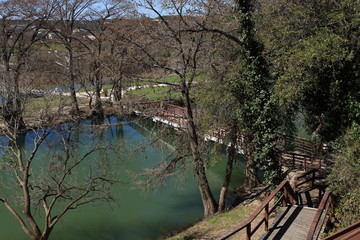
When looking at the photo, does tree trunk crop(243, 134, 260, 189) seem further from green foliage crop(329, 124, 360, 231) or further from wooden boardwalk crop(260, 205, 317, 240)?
wooden boardwalk crop(260, 205, 317, 240)

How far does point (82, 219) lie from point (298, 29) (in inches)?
458

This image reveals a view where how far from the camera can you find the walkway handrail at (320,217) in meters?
6.12

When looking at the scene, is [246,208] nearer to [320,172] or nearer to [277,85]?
[320,172]

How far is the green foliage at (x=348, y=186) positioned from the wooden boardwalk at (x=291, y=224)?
0.66 meters

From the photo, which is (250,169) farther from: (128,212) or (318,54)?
(318,54)

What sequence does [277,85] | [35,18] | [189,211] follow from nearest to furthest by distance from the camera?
[277,85], [189,211], [35,18]

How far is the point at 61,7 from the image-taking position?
30.3 meters

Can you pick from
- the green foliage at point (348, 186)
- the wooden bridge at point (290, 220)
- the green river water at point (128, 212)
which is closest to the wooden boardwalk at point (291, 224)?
the wooden bridge at point (290, 220)

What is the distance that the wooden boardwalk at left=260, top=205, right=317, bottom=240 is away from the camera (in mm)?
6836

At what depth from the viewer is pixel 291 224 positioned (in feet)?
23.9

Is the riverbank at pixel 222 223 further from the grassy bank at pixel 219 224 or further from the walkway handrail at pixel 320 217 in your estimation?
the walkway handrail at pixel 320 217

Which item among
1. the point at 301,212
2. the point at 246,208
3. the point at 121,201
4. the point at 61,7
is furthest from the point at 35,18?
the point at 301,212

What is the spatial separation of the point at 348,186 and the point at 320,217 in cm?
145

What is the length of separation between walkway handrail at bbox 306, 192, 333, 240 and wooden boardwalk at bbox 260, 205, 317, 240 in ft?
0.81
